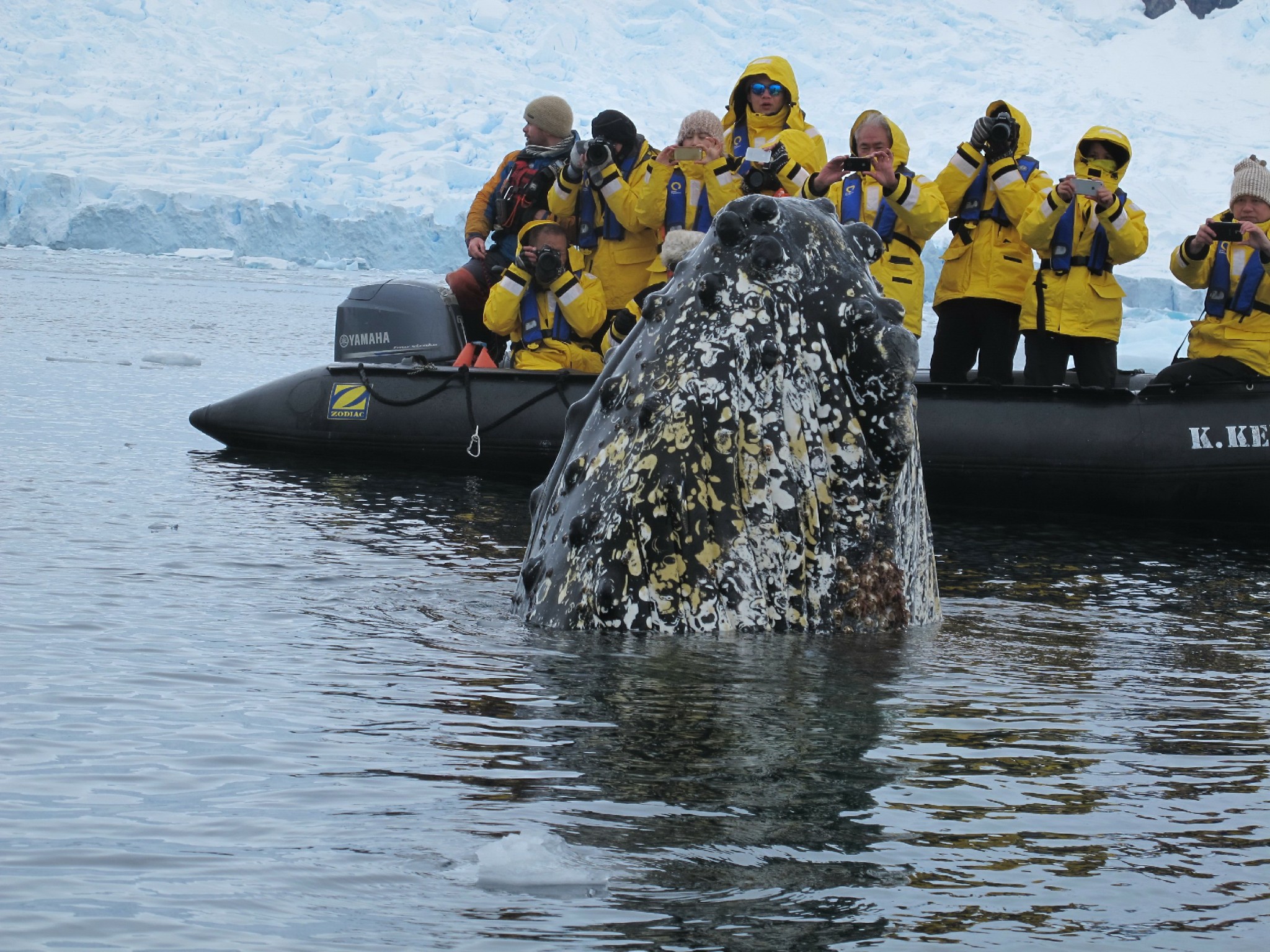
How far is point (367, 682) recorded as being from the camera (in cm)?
445

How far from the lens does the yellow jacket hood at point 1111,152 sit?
980 centimetres

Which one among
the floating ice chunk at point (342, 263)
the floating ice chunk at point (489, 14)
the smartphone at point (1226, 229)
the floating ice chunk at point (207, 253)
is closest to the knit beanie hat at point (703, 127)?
the smartphone at point (1226, 229)

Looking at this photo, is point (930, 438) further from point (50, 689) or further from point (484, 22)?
point (484, 22)

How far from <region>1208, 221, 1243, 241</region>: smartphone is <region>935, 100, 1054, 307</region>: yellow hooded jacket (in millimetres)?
1218

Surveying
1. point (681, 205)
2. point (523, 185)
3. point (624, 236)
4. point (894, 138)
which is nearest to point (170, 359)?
point (523, 185)

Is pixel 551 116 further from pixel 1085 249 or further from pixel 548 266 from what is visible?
pixel 1085 249

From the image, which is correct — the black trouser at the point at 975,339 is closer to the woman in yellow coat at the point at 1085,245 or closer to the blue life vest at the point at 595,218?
A: the woman in yellow coat at the point at 1085,245

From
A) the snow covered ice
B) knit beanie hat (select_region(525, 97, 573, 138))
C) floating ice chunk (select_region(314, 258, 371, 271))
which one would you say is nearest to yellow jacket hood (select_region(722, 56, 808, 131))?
knit beanie hat (select_region(525, 97, 573, 138))

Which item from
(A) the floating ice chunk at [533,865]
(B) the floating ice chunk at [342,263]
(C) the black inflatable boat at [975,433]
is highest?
(B) the floating ice chunk at [342,263]

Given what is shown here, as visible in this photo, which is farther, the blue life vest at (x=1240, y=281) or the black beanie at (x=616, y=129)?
the black beanie at (x=616, y=129)

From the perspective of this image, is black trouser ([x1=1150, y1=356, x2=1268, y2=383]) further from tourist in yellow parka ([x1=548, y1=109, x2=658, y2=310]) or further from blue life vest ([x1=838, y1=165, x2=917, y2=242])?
tourist in yellow parka ([x1=548, y1=109, x2=658, y2=310])

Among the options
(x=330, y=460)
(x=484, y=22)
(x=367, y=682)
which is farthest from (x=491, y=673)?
(x=484, y=22)

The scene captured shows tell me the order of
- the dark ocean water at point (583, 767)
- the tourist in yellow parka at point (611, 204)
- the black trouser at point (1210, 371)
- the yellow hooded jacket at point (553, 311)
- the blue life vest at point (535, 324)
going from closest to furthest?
the dark ocean water at point (583, 767) → the black trouser at point (1210, 371) → the tourist in yellow parka at point (611, 204) → the yellow hooded jacket at point (553, 311) → the blue life vest at point (535, 324)

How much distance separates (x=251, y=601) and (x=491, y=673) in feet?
5.83
